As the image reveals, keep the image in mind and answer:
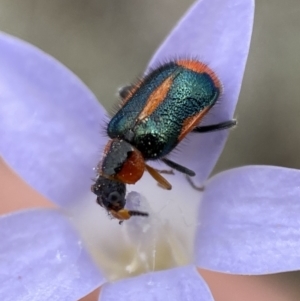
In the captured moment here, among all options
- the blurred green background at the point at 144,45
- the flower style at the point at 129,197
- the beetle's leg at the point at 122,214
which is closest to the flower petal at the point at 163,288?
the flower style at the point at 129,197

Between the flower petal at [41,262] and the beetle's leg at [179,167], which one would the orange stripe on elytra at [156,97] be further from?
the flower petal at [41,262]

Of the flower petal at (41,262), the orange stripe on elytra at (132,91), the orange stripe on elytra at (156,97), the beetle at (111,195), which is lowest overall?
the flower petal at (41,262)

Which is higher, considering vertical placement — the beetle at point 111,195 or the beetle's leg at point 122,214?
the beetle at point 111,195

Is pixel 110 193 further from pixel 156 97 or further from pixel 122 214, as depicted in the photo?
pixel 156 97

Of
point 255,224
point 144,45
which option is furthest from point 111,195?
point 144,45

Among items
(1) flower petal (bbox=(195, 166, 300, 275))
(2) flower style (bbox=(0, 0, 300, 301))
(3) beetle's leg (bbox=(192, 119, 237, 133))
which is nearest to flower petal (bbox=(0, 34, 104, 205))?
(2) flower style (bbox=(0, 0, 300, 301))

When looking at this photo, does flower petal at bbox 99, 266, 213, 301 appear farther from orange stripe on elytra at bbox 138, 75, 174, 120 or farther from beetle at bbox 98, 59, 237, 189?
orange stripe on elytra at bbox 138, 75, 174, 120

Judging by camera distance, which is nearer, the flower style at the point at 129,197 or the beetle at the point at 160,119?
the flower style at the point at 129,197
